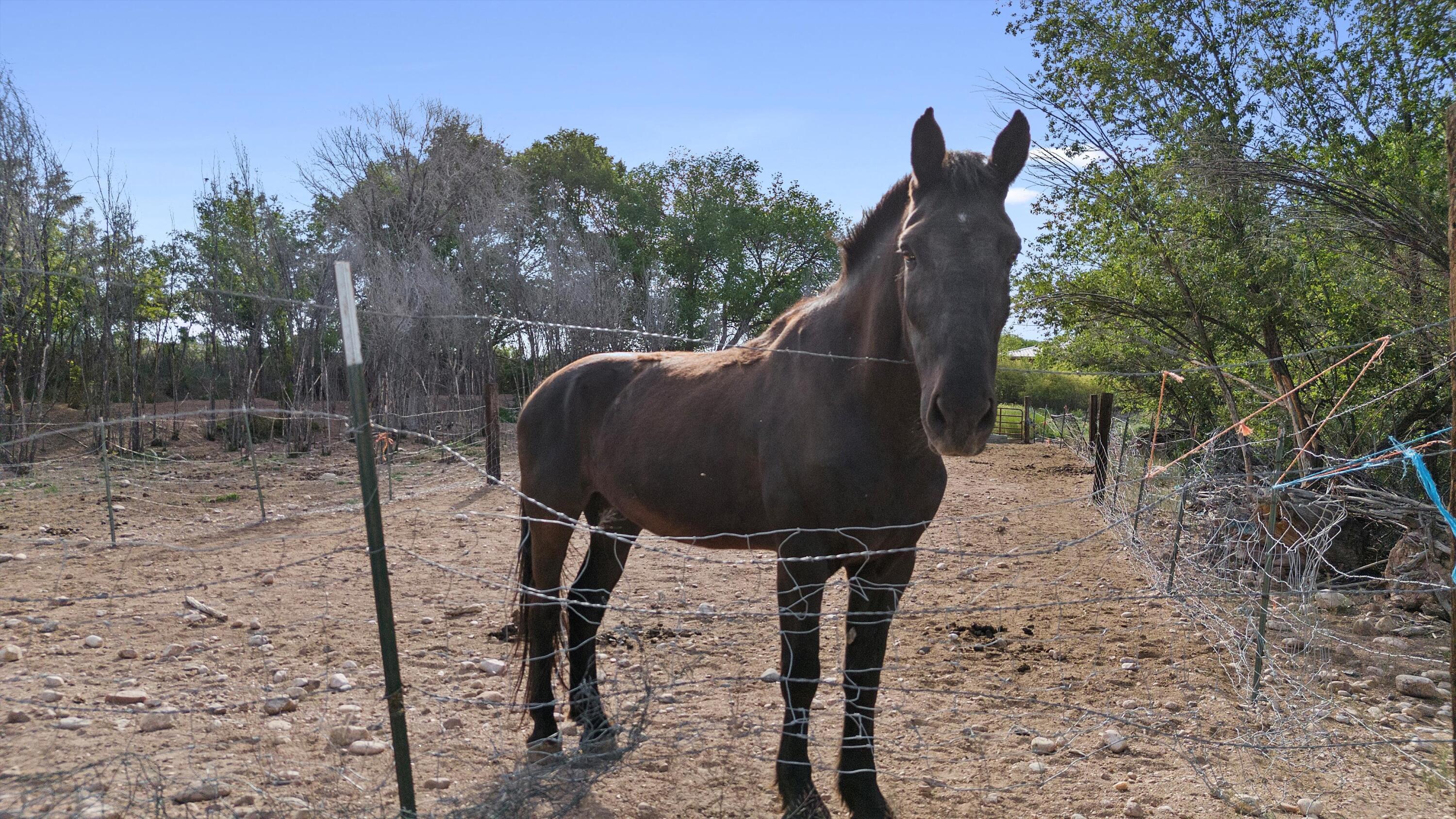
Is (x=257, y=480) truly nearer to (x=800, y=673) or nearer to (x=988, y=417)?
(x=800, y=673)

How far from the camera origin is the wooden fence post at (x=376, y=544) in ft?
7.37

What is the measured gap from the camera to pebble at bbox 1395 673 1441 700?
13.9 ft

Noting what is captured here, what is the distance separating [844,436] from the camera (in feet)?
9.18

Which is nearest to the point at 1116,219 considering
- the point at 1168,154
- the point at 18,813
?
the point at 1168,154

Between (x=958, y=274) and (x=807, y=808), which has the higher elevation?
(x=958, y=274)

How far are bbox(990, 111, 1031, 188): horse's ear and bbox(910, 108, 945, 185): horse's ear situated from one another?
0.21m

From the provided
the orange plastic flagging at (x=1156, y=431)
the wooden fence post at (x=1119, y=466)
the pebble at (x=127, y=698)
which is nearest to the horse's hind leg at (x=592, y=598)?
the pebble at (x=127, y=698)

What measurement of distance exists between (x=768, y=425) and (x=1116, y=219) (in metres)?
8.95

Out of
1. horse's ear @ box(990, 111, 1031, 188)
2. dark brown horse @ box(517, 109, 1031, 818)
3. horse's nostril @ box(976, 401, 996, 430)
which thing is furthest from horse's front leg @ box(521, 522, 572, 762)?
horse's ear @ box(990, 111, 1031, 188)

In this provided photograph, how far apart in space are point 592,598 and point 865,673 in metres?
1.64

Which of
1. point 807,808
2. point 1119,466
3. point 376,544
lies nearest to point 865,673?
point 807,808

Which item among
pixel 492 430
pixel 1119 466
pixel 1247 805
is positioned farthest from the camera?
pixel 492 430

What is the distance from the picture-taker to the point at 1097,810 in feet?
9.85

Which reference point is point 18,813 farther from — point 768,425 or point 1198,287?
point 1198,287
